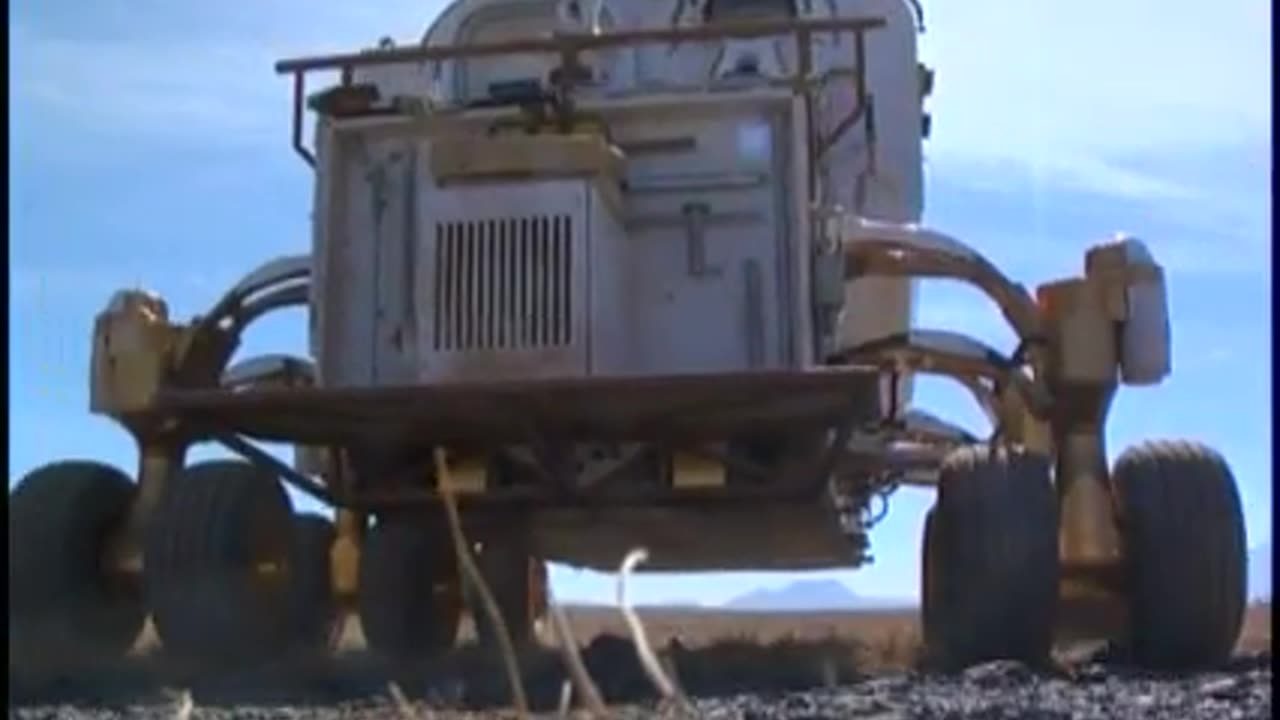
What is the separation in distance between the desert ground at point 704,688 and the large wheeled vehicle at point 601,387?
0.42m

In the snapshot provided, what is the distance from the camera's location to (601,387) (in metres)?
7.55

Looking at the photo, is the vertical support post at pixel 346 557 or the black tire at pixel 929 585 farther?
the vertical support post at pixel 346 557

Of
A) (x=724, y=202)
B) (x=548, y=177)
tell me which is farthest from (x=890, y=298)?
(x=548, y=177)

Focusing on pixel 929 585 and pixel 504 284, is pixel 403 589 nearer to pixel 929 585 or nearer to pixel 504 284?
pixel 504 284

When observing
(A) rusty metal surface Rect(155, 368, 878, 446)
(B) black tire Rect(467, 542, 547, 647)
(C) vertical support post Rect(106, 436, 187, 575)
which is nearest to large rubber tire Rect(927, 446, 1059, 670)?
(A) rusty metal surface Rect(155, 368, 878, 446)

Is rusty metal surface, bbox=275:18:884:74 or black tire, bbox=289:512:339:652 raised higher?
rusty metal surface, bbox=275:18:884:74

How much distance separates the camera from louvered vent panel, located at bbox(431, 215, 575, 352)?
7.88 metres

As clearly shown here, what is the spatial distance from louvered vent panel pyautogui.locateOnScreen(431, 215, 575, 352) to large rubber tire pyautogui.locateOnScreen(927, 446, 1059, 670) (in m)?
1.47

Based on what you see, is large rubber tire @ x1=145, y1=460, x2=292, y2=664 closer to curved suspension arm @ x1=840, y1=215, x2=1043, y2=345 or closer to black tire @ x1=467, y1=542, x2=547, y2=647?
black tire @ x1=467, y1=542, x2=547, y2=647

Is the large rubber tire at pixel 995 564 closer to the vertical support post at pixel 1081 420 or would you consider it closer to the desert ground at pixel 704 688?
the desert ground at pixel 704 688

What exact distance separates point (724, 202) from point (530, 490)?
1276 mm

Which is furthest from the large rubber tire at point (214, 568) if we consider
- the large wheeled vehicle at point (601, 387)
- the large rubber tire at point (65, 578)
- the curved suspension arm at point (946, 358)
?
the curved suspension arm at point (946, 358)

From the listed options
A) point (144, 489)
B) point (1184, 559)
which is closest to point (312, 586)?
point (144, 489)

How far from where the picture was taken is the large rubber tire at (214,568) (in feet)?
27.5
